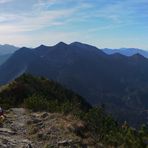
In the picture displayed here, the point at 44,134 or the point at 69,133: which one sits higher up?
the point at 69,133

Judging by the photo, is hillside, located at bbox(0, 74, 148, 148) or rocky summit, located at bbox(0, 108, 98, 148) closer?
rocky summit, located at bbox(0, 108, 98, 148)

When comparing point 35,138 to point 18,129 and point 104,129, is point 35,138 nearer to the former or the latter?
point 18,129

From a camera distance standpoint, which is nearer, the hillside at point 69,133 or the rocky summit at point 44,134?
the rocky summit at point 44,134

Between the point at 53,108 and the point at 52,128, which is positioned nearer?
the point at 52,128

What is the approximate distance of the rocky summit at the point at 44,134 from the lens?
2948 cm

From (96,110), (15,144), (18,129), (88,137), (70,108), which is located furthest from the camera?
(70,108)

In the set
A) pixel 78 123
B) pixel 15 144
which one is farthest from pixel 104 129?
pixel 15 144

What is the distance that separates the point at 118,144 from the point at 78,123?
730cm

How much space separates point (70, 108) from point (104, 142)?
19254 millimetres

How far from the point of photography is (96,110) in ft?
149

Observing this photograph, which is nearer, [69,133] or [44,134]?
[44,134]

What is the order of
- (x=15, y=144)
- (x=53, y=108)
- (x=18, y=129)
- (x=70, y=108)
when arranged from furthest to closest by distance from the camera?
1. (x=53, y=108)
2. (x=70, y=108)
3. (x=18, y=129)
4. (x=15, y=144)

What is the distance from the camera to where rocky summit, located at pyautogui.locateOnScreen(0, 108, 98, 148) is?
29.5 m

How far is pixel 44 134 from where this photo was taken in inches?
1291
